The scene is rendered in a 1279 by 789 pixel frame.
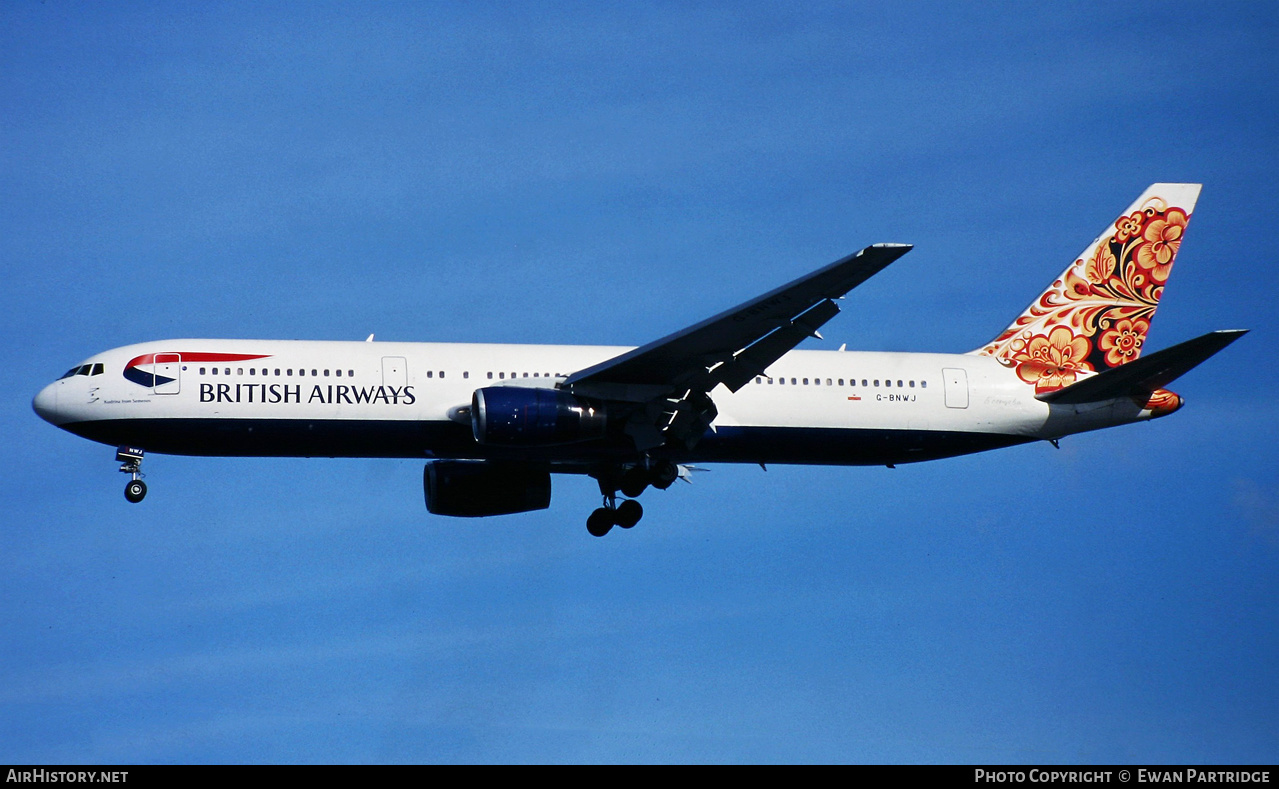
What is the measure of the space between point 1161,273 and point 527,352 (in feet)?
64.3

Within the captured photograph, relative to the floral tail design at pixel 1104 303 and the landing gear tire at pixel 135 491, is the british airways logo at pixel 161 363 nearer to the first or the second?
the landing gear tire at pixel 135 491

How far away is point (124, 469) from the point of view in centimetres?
3978

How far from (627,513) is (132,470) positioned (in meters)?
13.2

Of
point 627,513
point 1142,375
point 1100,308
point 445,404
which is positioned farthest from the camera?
point 1100,308

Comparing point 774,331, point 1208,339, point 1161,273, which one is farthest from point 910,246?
point 1161,273

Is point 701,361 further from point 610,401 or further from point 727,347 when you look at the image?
point 610,401

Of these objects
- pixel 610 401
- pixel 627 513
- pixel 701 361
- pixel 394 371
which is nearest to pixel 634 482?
pixel 627 513

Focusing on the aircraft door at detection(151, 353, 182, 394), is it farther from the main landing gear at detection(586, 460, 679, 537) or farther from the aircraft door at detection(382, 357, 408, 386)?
the main landing gear at detection(586, 460, 679, 537)

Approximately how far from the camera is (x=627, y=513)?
43219mm

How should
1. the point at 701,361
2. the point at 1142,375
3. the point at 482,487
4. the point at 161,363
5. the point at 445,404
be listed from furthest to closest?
the point at 482,487 → the point at 1142,375 → the point at 445,404 → the point at 161,363 → the point at 701,361

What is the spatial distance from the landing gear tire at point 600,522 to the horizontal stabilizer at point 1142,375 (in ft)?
40.8

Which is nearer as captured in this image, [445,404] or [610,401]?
[610,401]

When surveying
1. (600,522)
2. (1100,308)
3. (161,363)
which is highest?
(1100,308)
